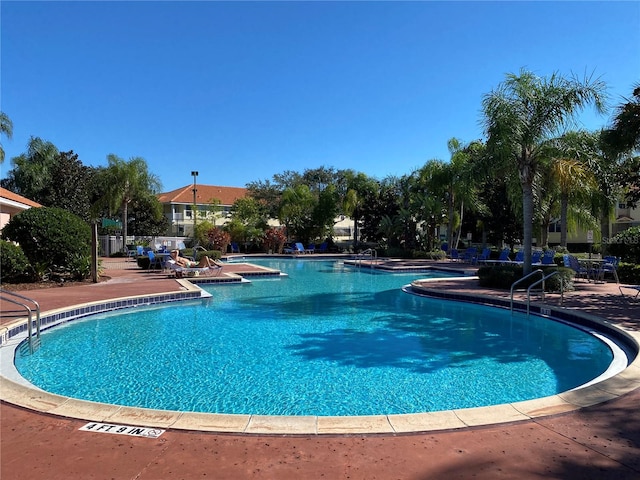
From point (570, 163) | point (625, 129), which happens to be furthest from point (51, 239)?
point (625, 129)

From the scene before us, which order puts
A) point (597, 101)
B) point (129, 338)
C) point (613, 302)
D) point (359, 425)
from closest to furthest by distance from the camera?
point (359, 425) < point (129, 338) < point (613, 302) < point (597, 101)

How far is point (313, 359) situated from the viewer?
7449 mm

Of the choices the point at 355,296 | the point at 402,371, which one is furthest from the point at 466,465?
the point at 355,296

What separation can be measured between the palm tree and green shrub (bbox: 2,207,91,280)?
45.6 ft

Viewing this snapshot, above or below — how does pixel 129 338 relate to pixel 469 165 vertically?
below

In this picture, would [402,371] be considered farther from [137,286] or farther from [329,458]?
[137,286]

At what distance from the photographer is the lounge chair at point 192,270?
17.5m

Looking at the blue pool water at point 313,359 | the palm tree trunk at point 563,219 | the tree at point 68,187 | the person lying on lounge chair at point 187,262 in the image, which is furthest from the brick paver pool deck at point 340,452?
the tree at point 68,187

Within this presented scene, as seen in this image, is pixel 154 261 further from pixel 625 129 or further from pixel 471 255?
pixel 625 129

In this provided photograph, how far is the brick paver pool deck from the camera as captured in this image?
3.11 metres

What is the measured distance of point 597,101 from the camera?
13.1 metres

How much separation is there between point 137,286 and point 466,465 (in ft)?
44.0

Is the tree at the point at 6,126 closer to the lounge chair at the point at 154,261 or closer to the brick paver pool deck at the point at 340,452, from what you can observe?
the lounge chair at the point at 154,261

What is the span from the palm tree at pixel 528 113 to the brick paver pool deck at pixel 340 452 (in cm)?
1056
